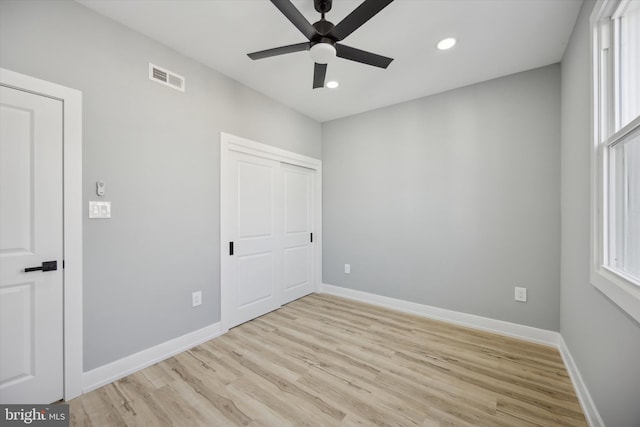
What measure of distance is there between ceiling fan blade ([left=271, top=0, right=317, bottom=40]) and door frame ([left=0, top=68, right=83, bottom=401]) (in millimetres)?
1581

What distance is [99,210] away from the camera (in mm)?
1869

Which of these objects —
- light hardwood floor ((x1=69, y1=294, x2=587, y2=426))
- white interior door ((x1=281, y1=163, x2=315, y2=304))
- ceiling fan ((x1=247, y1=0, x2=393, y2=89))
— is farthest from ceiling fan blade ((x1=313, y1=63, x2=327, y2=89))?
light hardwood floor ((x1=69, y1=294, x2=587, y2=426))

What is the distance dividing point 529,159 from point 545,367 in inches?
75.5

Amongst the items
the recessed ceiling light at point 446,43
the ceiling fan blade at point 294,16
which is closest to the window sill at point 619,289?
the recessed ceiling light at point 446,43

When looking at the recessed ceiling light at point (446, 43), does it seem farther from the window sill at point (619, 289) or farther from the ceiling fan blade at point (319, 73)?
the window sill at point (619, 289)

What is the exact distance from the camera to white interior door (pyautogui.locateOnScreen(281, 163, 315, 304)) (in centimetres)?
361

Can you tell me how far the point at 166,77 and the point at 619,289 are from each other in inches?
134

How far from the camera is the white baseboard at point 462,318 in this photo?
2.48 metres

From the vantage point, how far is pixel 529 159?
8.37ft

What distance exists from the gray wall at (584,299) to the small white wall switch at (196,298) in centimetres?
292

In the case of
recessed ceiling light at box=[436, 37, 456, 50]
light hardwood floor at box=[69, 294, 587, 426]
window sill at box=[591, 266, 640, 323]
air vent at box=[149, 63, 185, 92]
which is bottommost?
light hardwood floor at box=[69, 294, 587, 426]

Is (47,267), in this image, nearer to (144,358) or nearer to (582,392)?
(144,358)

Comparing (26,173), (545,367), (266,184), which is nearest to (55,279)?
(26,173)

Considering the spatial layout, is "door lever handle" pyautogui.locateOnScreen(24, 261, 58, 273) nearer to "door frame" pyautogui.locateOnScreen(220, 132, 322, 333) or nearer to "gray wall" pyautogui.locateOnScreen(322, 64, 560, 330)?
"door frame" pyautogui.locateOnScreen(220, 132, 322, 333)
